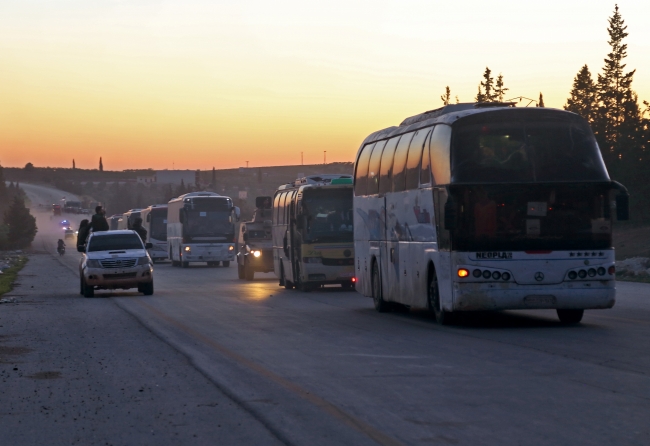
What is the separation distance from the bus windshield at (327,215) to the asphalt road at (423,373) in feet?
26.2

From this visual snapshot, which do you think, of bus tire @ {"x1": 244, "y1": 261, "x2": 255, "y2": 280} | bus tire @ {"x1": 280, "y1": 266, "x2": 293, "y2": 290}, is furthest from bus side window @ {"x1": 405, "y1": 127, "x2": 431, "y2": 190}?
bus tire @ {"x1": 244, "y1": 261, "x2": 255, "y2": 280}

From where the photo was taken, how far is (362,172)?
23.2 metres

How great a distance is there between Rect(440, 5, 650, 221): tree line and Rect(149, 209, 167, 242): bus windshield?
92.1 ft

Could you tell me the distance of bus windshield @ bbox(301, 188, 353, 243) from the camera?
29.7 m

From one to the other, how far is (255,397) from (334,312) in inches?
474

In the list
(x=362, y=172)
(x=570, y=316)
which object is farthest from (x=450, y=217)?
(x=362, y=172)

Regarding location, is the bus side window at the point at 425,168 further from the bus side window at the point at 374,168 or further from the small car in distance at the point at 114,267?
the small car in distance at the point at 114,267

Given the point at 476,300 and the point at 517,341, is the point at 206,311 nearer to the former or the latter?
the point at 476,300

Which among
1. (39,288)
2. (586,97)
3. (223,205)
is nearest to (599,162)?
(39,288)

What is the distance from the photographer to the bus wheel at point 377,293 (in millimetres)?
21547

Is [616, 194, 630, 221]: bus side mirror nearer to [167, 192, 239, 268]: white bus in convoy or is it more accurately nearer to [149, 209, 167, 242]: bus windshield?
[167, 192, 239, 268]: white bus in convoy

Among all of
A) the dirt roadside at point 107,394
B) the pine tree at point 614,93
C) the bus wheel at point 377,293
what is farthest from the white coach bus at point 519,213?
the pine tree at point 614,93

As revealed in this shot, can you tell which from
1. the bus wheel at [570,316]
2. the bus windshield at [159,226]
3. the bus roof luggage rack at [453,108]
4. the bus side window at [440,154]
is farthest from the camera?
the bus windshield at [159,226]

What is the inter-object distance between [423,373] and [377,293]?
1025cm
